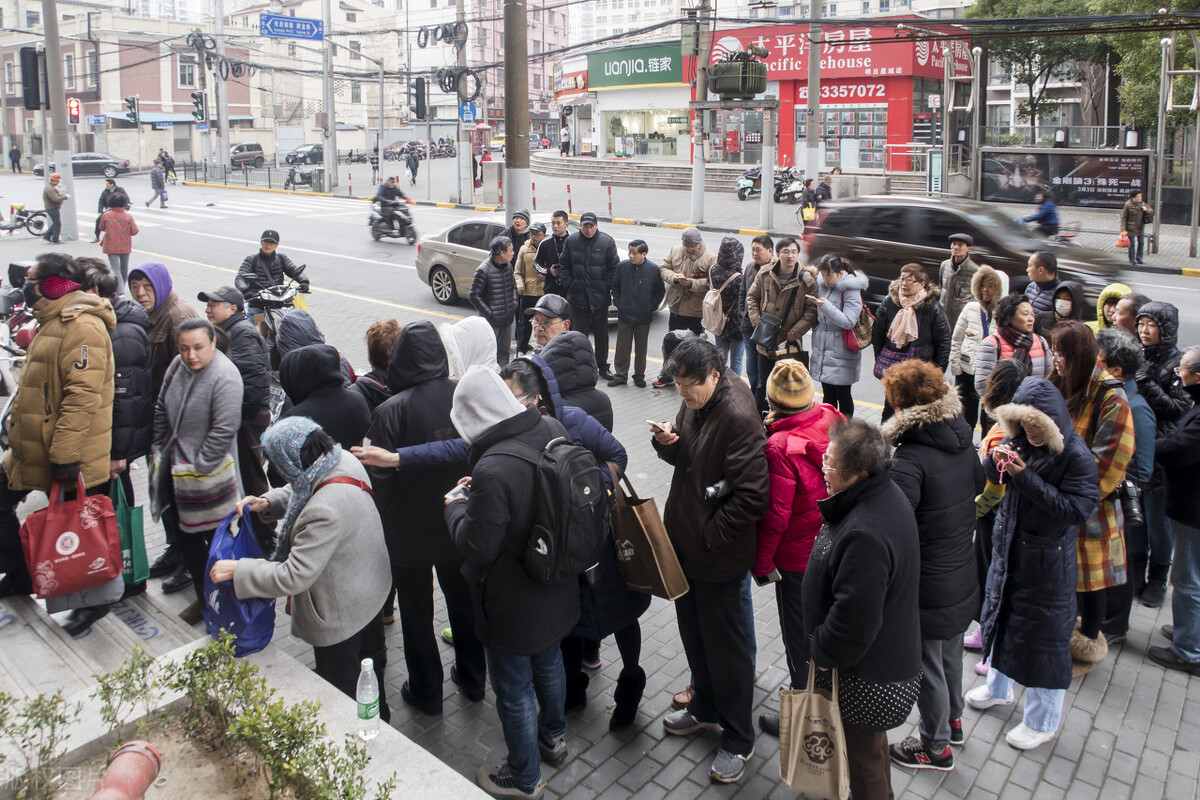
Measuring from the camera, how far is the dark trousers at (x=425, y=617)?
185 inches

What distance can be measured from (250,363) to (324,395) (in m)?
1.55

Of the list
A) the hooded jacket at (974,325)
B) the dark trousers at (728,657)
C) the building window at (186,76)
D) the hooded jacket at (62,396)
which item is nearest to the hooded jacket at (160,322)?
the hooded jacket at (62,396)

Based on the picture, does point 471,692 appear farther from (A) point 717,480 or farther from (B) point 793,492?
(B) point 793,492

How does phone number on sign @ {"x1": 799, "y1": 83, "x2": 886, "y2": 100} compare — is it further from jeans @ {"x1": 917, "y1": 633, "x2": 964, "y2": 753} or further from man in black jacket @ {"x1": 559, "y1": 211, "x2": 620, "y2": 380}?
jeans @ {"x1": 917, "y1": 633, "x2": 964, "y2": 753}

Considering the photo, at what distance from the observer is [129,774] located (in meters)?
2.94

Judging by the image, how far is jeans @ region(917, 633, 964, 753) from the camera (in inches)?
168

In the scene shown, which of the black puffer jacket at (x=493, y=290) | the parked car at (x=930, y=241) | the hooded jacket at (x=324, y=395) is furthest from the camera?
the parked car at (x=930, y=241)

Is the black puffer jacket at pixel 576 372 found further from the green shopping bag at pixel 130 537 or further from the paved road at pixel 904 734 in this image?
the green shopping bag at pixel 130 537

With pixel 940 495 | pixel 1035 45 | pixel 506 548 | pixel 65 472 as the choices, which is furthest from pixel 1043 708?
pixel 1035 45

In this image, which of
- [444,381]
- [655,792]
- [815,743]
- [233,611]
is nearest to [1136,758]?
[815,743]

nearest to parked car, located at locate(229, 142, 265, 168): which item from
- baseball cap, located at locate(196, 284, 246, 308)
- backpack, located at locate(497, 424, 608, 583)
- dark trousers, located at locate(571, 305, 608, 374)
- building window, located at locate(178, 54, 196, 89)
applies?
building window, located at locate(178, 54, 196, 89)

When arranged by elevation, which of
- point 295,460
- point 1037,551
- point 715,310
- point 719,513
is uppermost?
point 715,310

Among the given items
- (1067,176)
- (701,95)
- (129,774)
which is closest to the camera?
(129,774)

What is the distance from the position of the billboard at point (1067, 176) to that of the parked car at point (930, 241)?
13.6 metres
